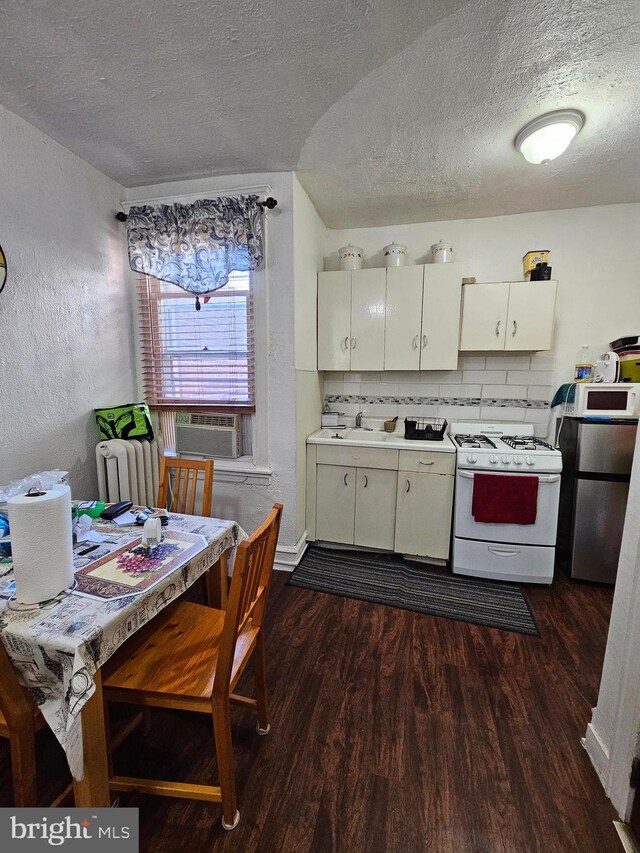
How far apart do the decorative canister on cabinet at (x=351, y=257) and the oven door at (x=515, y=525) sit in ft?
5.90

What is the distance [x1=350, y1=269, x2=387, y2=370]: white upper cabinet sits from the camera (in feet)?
8.95

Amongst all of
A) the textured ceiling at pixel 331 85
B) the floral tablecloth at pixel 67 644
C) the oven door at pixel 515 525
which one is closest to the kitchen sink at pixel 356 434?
the oven door at pixel 515 525

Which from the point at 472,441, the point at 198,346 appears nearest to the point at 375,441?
the point at 472,441

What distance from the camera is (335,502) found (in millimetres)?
2672

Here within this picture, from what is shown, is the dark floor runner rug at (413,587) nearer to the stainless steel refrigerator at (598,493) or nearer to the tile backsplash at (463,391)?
the stainless steel refrigerator at (598,493)

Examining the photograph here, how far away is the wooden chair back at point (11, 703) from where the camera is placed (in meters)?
0.88

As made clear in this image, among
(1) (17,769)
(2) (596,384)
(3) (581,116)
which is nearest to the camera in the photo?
(1) (17,769)

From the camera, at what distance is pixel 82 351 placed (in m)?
2.14

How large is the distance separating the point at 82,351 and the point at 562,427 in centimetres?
333

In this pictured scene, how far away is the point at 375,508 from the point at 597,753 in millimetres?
1577

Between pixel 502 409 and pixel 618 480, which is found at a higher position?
pixel 502 409

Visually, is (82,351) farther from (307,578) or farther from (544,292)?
(544,292)

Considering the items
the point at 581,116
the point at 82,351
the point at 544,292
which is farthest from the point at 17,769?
the point at 544,292

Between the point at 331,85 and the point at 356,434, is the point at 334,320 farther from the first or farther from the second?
the point at 331,85
